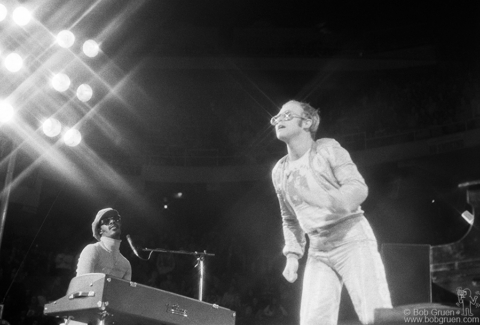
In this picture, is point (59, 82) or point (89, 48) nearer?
point (59, 82)

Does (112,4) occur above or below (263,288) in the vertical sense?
above

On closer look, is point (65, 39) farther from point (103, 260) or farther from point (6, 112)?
point (103, 260)

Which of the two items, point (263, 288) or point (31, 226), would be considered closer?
point (263, 288)

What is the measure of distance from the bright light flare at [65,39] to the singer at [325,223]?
2.71 metres

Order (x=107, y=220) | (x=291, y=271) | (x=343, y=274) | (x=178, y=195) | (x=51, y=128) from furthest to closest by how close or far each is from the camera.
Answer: (x=178, y=195) < (x=51, y=128) < (x=107, y=220) < (x=291, y=271) < (x=343, y=274)

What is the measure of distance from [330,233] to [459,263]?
1268 mm

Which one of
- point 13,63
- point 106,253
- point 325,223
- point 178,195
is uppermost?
point 178,195

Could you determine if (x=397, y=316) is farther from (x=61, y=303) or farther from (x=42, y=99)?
(x=42, y=99)

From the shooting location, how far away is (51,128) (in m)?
5.73

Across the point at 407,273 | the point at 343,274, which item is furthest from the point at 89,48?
the point at 407,273

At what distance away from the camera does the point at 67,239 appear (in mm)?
12953

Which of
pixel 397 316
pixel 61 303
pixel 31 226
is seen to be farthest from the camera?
pixel 31 226

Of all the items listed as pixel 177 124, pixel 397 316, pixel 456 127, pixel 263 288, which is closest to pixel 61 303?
pixel 397 316

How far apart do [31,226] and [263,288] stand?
6.91m
